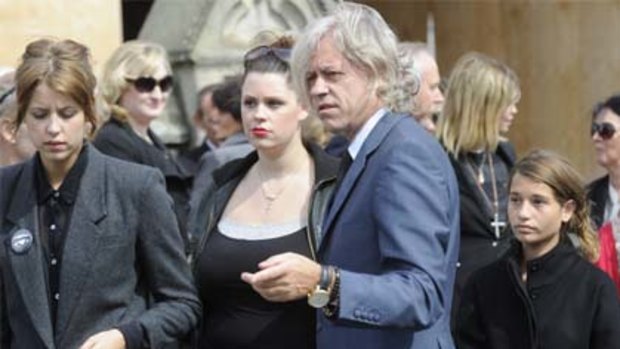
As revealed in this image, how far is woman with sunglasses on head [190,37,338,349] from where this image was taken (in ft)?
17.3

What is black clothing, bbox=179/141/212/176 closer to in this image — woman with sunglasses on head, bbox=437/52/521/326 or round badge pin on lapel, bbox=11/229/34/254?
woman with sunglasses on head, bbox=437/52/521/326

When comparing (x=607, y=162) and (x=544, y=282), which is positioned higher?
(x=544, y=282)

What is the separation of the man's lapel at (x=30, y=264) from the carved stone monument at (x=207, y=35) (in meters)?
5.21

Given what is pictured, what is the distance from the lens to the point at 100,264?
4.82m

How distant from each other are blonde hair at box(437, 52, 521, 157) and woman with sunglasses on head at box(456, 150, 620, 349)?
40.6 inches

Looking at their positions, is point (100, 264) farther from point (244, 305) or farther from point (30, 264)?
point (244, 305)

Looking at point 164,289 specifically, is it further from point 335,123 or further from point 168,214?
point 335,123

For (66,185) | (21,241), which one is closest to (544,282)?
(66,185)

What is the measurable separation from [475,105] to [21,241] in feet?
10.0

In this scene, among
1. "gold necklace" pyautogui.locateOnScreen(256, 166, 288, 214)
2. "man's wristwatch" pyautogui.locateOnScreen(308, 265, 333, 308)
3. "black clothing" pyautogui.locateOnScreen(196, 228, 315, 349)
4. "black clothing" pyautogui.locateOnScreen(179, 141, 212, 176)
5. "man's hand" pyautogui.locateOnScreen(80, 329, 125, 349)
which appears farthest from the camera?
"black clothing" pyautogui.locateOnScreen(179, 141, 212, 176)

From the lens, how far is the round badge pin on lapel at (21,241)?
482 centimetres

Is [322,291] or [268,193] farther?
[268,193]

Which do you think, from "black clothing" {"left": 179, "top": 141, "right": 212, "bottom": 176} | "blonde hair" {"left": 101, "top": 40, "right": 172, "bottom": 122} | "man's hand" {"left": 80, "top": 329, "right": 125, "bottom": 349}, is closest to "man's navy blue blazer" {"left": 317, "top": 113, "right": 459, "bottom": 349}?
"man's hand" {"left": 80, "top": 329, "right": 125, "bottom": 349}

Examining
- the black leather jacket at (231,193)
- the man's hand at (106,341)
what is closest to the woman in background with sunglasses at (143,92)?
the black leather jacket at (231,193)
